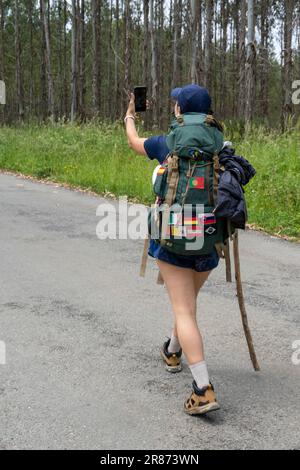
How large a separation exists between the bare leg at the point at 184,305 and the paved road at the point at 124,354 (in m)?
0.40

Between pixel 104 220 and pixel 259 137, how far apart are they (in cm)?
512

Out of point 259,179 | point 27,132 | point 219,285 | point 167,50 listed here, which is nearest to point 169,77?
point 167,50

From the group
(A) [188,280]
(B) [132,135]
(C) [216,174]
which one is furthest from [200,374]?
(B) [132,135]

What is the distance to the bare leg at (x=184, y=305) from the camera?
351 cm

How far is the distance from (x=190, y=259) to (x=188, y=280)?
14 cm

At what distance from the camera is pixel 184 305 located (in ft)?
11.7

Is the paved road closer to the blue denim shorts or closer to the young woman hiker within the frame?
the young woman hiker

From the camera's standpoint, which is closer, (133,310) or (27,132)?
(133,310)

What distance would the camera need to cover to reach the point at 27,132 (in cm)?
2062

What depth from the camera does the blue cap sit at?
3.45 metres

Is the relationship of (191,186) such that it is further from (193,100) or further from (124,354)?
(124,354)

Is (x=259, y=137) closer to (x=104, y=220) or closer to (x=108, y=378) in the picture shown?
(x=104, y=220)

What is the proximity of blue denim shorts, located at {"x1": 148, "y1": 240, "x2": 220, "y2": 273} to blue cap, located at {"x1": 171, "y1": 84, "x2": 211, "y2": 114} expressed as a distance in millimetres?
818

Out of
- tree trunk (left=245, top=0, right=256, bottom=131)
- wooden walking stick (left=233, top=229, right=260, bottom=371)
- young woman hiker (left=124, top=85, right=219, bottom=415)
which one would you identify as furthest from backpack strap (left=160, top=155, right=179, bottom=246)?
tree trunk (left=245, top=0, right=256, bottom=131)
